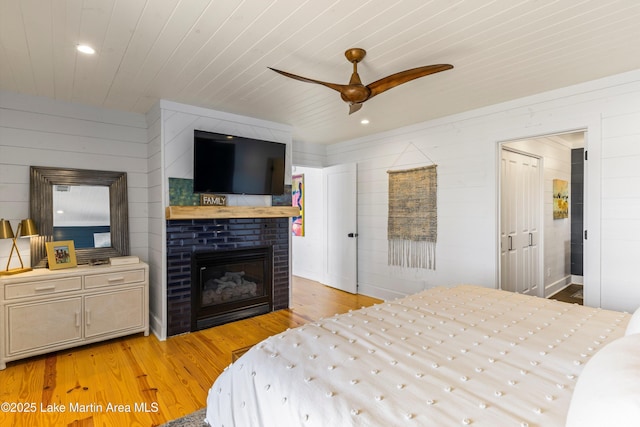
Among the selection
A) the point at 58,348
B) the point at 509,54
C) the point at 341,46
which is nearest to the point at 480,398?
the point at 341,46

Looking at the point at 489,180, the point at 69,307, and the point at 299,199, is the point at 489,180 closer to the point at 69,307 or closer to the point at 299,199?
the point at 299,199

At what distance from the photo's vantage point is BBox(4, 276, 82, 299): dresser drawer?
9.00 ft

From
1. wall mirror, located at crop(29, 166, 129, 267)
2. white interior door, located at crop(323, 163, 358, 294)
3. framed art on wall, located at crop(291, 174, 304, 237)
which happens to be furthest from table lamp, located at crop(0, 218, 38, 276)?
framed art on wall, located at crop(291, 174, 304, 237)

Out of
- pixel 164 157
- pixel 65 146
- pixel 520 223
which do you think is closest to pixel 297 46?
pixel 164 157

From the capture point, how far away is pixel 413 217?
4.31 meters

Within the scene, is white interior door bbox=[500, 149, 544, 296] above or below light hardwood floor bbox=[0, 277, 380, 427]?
above

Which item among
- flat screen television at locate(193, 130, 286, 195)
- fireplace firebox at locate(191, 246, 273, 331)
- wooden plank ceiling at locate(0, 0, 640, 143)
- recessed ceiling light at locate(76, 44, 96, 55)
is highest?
recessed ceiling light at locate(76, 44, 96, 55)

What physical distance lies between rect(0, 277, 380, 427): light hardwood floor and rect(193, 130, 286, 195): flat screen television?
1.57 meters

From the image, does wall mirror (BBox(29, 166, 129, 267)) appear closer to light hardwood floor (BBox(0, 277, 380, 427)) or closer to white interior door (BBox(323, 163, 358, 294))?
light hardwood floor (BBox(0, 277, 380, 427))

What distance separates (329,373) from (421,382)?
0.35 metres

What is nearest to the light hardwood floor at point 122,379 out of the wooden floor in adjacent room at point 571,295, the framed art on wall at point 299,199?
the framed art on wall at point 299,199

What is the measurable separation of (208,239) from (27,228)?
1574 millimetres

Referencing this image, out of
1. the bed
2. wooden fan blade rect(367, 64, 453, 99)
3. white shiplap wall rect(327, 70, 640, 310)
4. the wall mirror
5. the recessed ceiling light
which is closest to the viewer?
the bed

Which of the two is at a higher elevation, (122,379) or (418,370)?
(418,370)
